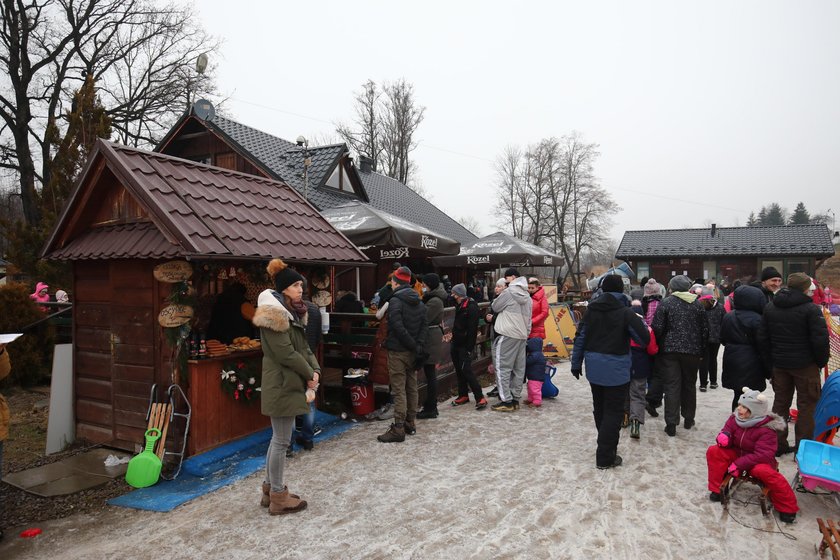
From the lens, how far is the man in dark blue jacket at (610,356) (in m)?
5.23

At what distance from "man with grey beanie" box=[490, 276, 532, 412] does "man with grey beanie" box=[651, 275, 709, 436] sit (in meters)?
1.76

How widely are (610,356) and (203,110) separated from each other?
15.0m

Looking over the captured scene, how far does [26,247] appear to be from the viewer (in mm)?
13336

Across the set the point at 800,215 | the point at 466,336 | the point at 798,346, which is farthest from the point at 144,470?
the point at 800,215

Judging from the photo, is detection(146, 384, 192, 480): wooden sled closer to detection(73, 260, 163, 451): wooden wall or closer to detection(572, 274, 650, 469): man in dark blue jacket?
detection(73, 260, 163, 451): wooden wall

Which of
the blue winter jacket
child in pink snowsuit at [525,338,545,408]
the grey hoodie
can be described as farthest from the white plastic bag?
child in pink snowsuit at [525,338,545,408]

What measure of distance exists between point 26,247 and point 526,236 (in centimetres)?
3644

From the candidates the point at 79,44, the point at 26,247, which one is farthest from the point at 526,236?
the point at 26,247

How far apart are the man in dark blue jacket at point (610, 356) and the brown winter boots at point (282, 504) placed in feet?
9.73

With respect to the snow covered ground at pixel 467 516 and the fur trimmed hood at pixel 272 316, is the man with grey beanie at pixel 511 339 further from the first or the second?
the fur trimmed hood at pixel 272 316

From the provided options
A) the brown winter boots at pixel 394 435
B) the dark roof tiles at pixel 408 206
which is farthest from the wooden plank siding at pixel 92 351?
the dark roof tiles at pixel 408 206

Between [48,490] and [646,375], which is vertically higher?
[646,375]

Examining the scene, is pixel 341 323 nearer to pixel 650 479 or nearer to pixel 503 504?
pixel 503 504

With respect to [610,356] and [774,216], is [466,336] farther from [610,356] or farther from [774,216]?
[774,216]
